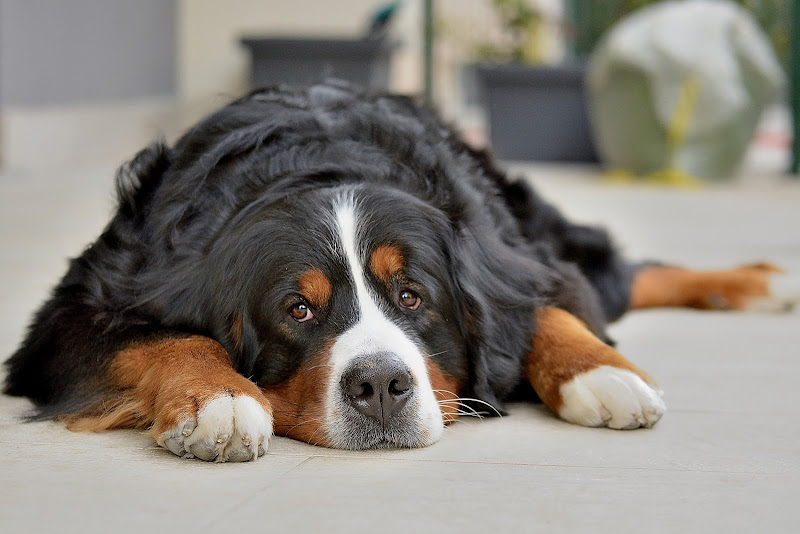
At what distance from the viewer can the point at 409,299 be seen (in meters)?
2.52

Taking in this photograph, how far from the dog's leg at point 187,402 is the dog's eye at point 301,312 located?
18 cm

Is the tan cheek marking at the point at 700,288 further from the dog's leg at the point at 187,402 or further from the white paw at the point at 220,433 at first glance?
the white paw at the point at 220,433

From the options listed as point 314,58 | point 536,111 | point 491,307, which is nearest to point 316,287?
point 491,307

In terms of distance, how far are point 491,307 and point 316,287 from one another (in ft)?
1.71

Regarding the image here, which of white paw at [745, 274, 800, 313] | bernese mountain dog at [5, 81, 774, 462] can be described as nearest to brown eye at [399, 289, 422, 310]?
bernese mountain dog at [5, 81, 774, 462]

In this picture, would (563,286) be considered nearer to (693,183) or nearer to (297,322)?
(297,322)

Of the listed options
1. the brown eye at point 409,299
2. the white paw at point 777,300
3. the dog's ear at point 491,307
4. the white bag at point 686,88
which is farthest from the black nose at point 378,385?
the white bag at point 686,88

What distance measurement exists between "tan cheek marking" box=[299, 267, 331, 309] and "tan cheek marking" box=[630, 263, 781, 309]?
2043mm

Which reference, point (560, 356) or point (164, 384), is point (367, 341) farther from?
point (560, 356)

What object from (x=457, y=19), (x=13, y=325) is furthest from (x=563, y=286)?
(x=457, y=19)

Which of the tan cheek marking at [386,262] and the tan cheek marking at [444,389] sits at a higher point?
the tan cheek marking at [386,262]

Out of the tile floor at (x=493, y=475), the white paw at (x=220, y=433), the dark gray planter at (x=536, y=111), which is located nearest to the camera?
the tile floor at (x=493, y=475)

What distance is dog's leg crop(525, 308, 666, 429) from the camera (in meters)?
2.52

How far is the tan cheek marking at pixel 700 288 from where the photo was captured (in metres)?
4.20
